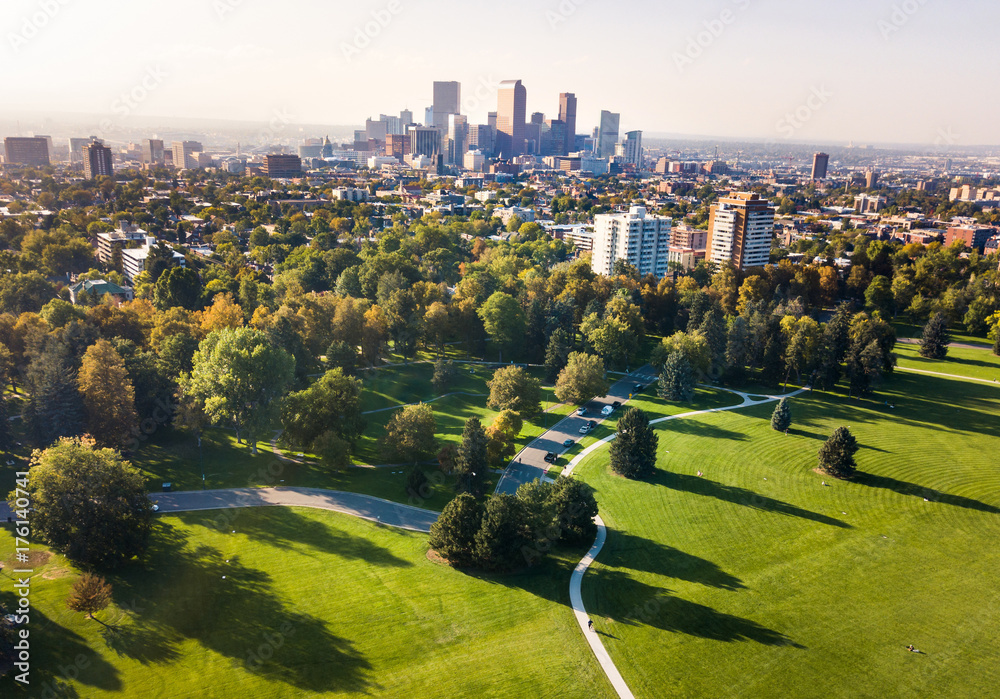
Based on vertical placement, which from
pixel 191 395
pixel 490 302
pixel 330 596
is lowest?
pixel 330 596

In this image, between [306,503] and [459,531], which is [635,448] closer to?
[459,531]

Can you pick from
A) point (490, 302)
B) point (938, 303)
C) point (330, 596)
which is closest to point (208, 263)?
point (490, 302)

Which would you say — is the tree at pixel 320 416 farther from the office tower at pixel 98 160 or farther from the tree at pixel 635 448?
the office tower at pixel 98 160

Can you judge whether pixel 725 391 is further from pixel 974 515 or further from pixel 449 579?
pixel 449 579

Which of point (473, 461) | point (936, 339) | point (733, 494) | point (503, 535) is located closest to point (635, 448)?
point (733, 494)

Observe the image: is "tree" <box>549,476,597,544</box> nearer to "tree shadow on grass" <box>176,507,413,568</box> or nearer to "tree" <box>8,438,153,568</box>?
"tree shadow on grass" <box>176,507,413,568</box>

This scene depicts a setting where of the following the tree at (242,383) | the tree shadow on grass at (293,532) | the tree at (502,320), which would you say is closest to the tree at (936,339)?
the tree at (502,320)
